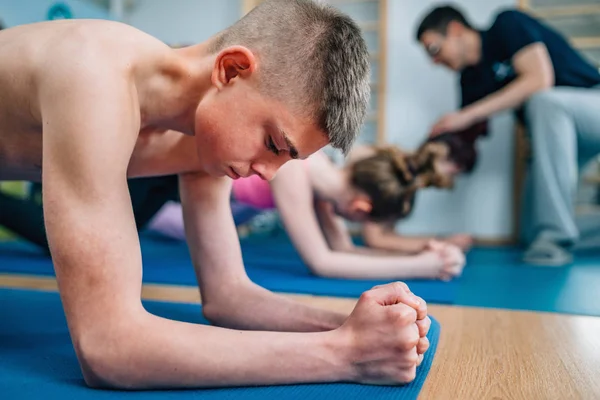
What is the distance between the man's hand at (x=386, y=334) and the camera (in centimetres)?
72

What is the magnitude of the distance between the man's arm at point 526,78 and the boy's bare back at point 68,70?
2.18m

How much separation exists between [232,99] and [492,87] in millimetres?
2497

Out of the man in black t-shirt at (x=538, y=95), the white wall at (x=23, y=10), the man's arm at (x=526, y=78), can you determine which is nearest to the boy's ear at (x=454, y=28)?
the man in black t-shirt at (x=538, y=95)

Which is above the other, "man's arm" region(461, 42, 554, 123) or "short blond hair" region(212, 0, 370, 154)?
"short blond hair" region(212, 0, 370, 154)

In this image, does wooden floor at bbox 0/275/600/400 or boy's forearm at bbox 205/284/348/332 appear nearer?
wooden floor at bbox 0/275/600/400

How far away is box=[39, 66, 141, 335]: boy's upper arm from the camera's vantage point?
68 centimetres

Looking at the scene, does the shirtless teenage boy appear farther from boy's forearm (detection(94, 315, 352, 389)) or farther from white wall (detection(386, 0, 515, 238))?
white wall (detection(386, 0, 515, 238))

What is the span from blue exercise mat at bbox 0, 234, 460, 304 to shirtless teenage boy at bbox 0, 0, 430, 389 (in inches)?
26.2

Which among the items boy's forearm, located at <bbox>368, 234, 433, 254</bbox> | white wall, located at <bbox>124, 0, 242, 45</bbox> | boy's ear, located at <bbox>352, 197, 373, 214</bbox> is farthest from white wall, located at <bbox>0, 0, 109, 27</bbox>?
white wall, located at <bbox>124, 0, 242, 45</bbox>

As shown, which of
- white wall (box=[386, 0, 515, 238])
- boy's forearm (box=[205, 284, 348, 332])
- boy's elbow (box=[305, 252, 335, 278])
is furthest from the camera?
white wall (box=[386, 0, 515, 238])

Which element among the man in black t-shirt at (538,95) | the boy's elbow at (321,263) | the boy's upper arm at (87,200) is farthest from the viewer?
the man in black t-shirt at (538,95)

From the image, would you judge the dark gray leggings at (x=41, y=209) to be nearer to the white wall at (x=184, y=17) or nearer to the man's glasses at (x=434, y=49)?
the man's glasses at (x=434, y=49)

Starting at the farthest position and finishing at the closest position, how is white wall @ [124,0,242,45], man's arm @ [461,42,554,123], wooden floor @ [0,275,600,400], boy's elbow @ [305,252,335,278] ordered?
white wall @ [124,0,242,45]
man's arm @ [461,42,554,123]
boy's elbow @ [305,252,335,278]
wooden floor @ [0,275,600,400]

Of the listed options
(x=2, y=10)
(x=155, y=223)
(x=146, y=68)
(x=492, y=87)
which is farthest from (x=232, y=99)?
(x=492, y=87)
